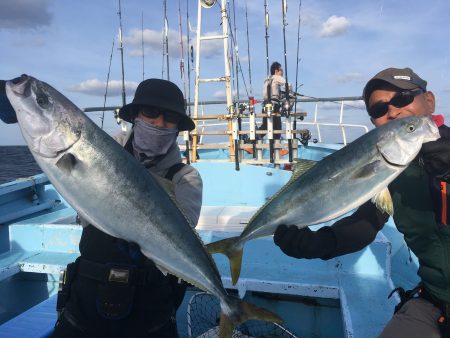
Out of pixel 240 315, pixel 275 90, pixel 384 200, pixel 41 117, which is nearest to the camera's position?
pixel 41 117

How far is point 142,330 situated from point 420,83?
8.93 ft

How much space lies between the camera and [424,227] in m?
2.72

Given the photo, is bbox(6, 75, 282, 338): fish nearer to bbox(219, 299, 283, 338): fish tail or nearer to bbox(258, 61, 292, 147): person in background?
bbox(219, 299, 283, 338): fish tail

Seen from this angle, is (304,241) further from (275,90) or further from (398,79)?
(275,90)

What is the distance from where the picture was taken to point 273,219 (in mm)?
2445

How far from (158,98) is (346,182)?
146 cm

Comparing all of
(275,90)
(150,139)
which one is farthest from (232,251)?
(275,90)

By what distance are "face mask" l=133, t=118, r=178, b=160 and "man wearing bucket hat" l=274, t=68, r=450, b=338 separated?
41.6 inches

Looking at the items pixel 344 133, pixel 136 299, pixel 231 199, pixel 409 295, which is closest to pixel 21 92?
pixel 136 299

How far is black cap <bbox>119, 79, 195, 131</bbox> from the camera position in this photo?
2.67 meters

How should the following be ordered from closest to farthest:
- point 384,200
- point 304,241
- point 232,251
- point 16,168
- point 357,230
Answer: point 384,200 → point 232,251 → point 304,241 → point 357,230 → point 16,168

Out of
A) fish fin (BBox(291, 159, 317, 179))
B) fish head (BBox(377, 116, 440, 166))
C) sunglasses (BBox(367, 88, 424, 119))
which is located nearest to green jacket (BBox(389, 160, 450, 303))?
sunglasses (BBox(367, 88, 424, 119))

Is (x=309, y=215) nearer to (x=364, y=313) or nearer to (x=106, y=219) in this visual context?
(x=106, y=219)

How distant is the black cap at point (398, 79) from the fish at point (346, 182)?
2.23 feet
